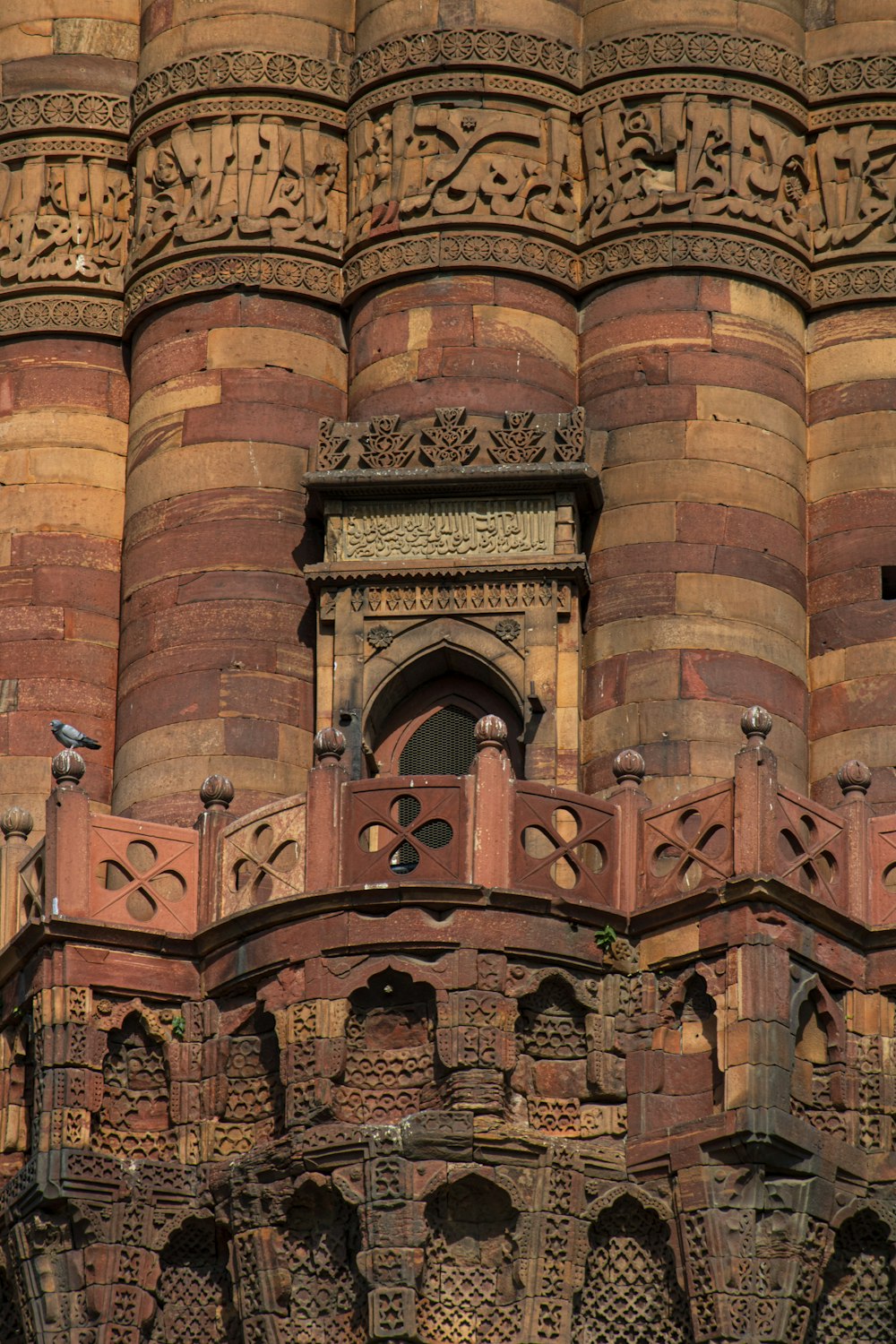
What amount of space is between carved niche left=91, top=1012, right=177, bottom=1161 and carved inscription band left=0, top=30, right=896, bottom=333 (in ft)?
22.7

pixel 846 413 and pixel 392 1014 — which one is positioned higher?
pixel 846 413

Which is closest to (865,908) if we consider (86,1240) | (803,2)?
(86,1240)

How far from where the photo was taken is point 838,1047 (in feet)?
110

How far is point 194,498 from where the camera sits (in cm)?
3712

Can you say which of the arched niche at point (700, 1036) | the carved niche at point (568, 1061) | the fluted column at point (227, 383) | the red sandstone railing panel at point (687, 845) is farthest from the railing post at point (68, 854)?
the arched niche at point (700, 1036)

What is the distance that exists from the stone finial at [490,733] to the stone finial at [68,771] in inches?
120

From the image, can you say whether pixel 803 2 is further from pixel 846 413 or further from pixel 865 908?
pixel 865 908

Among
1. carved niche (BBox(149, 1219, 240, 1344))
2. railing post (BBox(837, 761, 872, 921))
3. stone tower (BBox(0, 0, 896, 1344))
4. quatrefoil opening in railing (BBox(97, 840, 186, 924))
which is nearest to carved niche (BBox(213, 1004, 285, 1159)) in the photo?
stone tower (BBox(0, 0, 896, 1344))

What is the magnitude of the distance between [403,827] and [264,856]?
110 centimetres

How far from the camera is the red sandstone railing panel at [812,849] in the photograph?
3341cm

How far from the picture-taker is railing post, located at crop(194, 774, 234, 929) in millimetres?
34375

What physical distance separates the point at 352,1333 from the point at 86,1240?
213 cm

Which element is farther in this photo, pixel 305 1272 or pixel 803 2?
pixel 803 2

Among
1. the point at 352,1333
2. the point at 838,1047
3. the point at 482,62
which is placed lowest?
the point at 352,1333
